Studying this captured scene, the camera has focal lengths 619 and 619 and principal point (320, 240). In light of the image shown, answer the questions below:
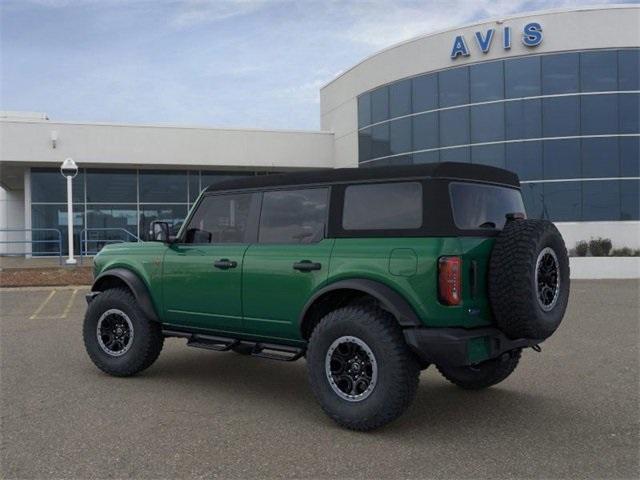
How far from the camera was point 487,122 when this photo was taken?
875 inches

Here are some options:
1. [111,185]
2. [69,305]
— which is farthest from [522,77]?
[69,305]

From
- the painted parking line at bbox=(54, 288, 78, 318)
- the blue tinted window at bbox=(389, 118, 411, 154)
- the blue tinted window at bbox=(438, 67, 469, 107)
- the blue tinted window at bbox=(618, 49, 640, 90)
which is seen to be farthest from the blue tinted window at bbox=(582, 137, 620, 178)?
the painted parking line at bbox=(54, 288, 78, 318)

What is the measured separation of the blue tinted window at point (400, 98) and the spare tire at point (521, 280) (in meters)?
20.4

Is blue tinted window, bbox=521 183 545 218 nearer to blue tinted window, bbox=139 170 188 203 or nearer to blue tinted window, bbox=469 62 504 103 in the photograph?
blue tinted window, bbox=469 62 504 103

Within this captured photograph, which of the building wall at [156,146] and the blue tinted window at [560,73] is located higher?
the blue tinted window at [560,73]

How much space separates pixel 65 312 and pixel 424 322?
28.0 feet

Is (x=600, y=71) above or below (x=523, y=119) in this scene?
above

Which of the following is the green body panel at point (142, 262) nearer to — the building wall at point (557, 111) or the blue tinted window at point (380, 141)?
the building wall at point (557, 111)

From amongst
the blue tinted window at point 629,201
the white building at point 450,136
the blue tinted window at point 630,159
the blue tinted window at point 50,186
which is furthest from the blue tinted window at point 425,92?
the blue tinted window at point 50,186

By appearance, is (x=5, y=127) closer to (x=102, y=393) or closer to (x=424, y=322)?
(x=102, y=393)

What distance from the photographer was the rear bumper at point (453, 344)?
13.7 ft

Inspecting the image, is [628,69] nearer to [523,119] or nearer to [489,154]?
[523,119]

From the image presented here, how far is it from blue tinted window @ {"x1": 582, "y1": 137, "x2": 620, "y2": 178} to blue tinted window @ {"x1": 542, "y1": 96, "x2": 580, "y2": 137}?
2.40ft

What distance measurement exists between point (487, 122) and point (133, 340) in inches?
735
